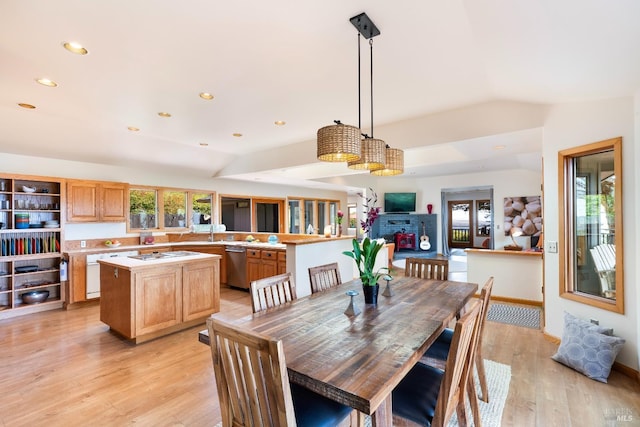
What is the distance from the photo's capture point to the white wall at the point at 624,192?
258 cm

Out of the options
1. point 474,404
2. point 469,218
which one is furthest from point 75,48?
point 469,218

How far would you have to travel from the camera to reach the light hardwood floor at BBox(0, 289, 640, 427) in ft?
7.05

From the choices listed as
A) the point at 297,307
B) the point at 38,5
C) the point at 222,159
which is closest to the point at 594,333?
the point at 297,307

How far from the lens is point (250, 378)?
1.23m

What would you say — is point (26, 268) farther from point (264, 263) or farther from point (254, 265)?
point (264, 263)

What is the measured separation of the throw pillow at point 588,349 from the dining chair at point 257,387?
245 centimetres

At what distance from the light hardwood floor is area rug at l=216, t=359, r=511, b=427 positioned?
0.05m

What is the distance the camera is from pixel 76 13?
191 cm

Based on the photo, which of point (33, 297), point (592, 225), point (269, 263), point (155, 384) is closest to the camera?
point (155, 384)

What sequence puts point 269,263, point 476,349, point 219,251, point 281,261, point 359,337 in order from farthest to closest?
point 219,251, point 269,263, point 281,261, point 476,349, point 359,337

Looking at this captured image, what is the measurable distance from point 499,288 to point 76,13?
5871mm

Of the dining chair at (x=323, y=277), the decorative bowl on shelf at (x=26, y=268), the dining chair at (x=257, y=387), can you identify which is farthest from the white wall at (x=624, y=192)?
the decorative bowl on shelf at (x=26, y=268)

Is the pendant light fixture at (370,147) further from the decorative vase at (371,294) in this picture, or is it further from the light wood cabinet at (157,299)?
the light wood cabinet at (157,299)

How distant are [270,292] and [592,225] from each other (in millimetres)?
3208
